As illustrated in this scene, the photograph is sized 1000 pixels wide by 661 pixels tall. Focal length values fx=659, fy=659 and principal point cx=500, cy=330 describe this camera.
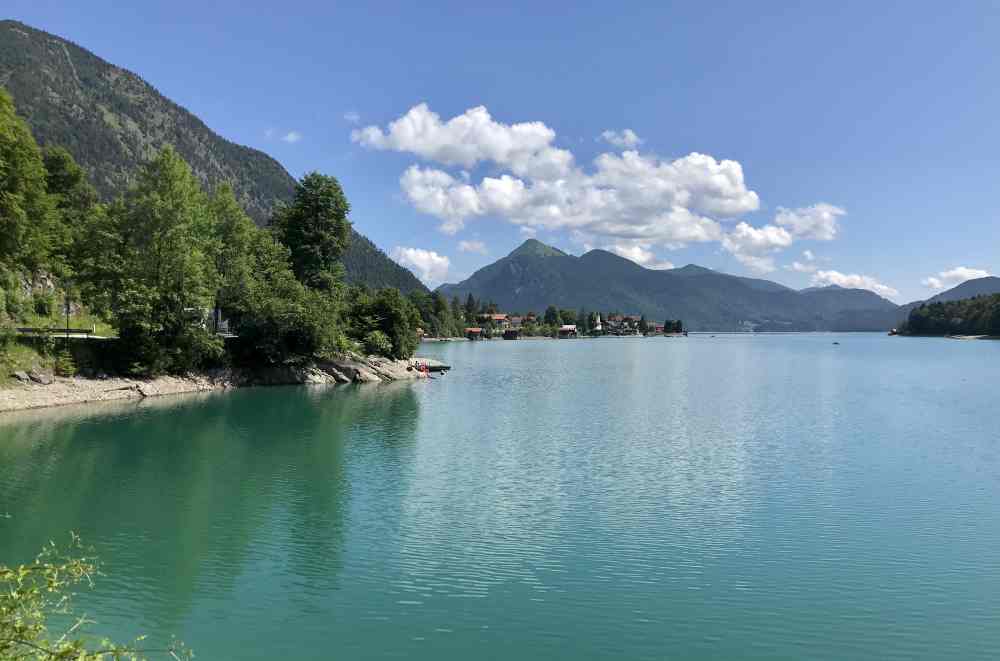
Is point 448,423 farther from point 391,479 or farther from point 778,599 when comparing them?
point 778,599

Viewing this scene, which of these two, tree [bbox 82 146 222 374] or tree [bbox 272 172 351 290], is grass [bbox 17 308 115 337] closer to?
tree [bbox 82 146 222 374]

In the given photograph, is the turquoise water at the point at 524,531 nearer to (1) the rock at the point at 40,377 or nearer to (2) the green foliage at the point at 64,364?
(1) the rock at the point at 40,377

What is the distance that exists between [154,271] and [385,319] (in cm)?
2880

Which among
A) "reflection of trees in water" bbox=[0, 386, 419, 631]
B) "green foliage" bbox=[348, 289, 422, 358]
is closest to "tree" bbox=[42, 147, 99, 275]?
"green foliage" bbox=[348, 289, 422, 358]

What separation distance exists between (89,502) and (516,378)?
58884 mm

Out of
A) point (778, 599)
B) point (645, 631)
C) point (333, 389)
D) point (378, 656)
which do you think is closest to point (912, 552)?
point (778, 599)

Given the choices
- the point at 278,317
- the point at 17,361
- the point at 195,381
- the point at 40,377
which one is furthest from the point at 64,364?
the point at 278,317

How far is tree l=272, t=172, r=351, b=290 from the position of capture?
74875mm

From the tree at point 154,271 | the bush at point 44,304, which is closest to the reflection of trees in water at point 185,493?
the tree at point 154,271

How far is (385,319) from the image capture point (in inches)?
3123

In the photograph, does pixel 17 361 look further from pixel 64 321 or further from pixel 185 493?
pixel 185 493

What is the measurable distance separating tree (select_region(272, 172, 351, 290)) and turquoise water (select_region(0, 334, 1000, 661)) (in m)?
32.2

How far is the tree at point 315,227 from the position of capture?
74.9 m

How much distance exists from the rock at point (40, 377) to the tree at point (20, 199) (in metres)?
8.42
